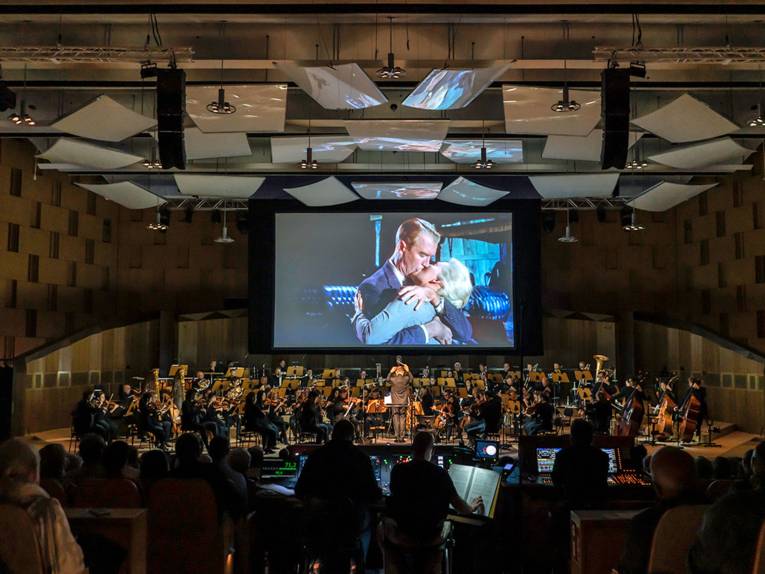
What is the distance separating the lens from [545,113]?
991 cm

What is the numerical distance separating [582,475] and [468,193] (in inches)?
373

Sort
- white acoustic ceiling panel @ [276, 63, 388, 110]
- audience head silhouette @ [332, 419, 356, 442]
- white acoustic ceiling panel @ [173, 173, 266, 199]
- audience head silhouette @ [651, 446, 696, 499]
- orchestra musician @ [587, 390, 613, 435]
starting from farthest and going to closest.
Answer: white acoustic ceiling panel @ [173, 173, 266, 199], orchestra musician @ [587, 390, 613, 435], white acoustic ceiling panel @ [276, 63, 388, 110], audience head silhouette @ [332, 419, 356, 442], audience head silhouette @ [651, 446, 696, 499]

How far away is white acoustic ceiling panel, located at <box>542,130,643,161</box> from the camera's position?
1117 cm

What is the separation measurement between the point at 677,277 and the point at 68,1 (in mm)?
15221

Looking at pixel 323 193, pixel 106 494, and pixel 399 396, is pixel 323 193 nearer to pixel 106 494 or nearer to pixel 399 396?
pixel 399 396

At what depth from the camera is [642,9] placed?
7.89 meters

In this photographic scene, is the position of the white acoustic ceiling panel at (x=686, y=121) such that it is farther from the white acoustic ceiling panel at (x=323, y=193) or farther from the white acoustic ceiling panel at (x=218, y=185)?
Result: the white acoustic ceiling panel at (x=218, y=185)

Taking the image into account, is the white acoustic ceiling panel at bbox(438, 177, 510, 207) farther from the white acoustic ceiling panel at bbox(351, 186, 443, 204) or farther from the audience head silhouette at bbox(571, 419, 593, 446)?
the audience head silhouette at bbox(571, 419, 593, 446)

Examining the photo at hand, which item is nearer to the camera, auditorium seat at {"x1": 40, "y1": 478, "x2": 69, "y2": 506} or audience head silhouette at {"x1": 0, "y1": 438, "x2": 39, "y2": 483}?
audience head silhouette at {"x1": 0, "y1": 438, "x2": 39, "y2": 483}

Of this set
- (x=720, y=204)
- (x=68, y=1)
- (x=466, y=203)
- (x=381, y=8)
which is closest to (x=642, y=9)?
(x=381, y=8)

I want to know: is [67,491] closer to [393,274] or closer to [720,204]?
[393,274]

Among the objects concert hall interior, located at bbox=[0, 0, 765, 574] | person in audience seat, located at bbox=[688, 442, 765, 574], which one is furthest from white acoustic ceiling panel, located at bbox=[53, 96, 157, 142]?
person in audience seat, located at bbox=[688, 442, 765, 574]

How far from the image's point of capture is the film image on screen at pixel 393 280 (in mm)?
14281

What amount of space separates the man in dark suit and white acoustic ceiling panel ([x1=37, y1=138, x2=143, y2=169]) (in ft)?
15.8
